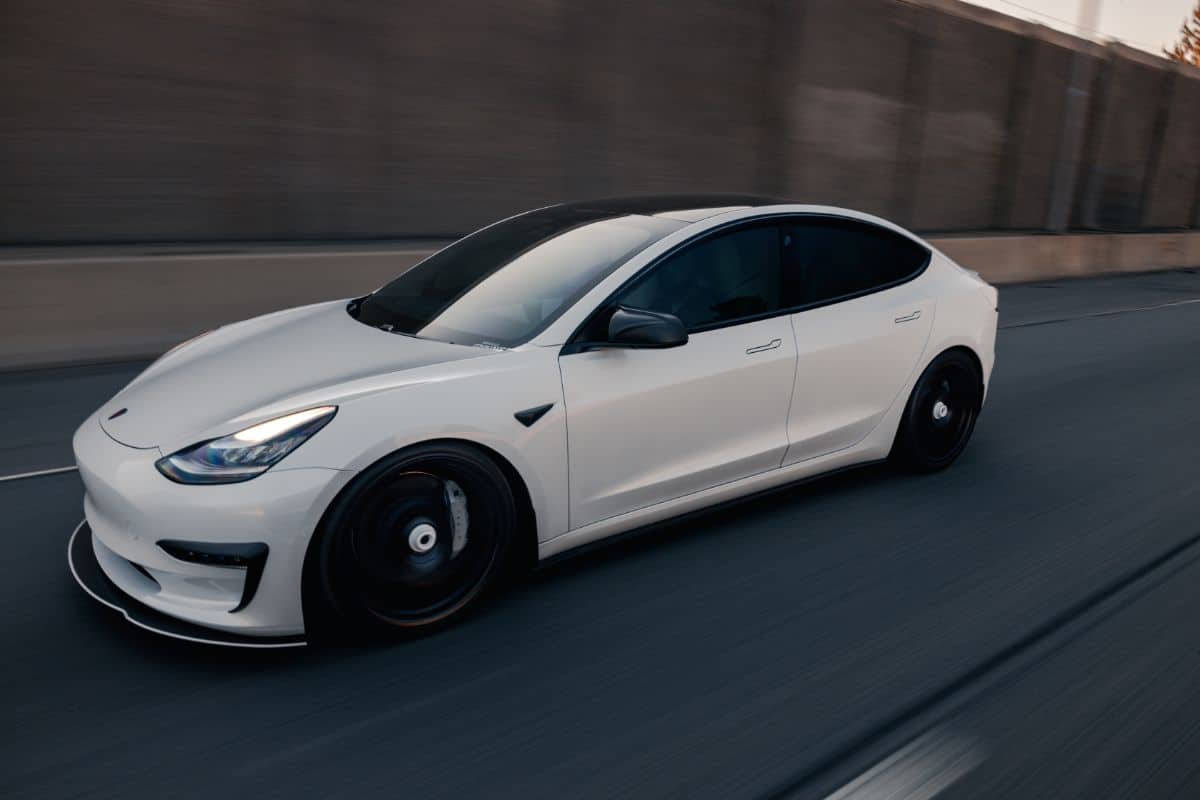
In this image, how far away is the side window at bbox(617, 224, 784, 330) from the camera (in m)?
4.34

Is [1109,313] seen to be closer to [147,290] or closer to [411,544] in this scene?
[147,290]

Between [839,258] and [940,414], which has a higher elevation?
[839,258]

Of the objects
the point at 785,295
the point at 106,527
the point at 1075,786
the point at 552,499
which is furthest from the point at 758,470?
the point at 106,527

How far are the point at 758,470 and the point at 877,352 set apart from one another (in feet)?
3.15

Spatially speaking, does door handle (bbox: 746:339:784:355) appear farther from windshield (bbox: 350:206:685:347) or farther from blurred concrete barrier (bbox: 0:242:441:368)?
blurred concrete barrier (bbox: 0:242:441:368)

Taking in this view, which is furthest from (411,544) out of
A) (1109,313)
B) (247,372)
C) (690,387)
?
(1109,313)

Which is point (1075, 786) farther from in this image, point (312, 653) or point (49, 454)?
point (49, 454)

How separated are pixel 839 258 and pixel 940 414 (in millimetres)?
1140

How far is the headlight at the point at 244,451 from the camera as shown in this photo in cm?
331

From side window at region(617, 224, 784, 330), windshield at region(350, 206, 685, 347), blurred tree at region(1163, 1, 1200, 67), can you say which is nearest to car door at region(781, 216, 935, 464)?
side window at region(617, 224, 784, 330)

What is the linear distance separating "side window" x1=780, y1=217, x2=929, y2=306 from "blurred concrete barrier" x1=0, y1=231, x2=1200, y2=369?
5.25 meters

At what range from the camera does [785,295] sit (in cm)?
480

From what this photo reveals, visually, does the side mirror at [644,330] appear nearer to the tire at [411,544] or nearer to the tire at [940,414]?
the tire at [411,544]

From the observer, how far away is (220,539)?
3234 mm
